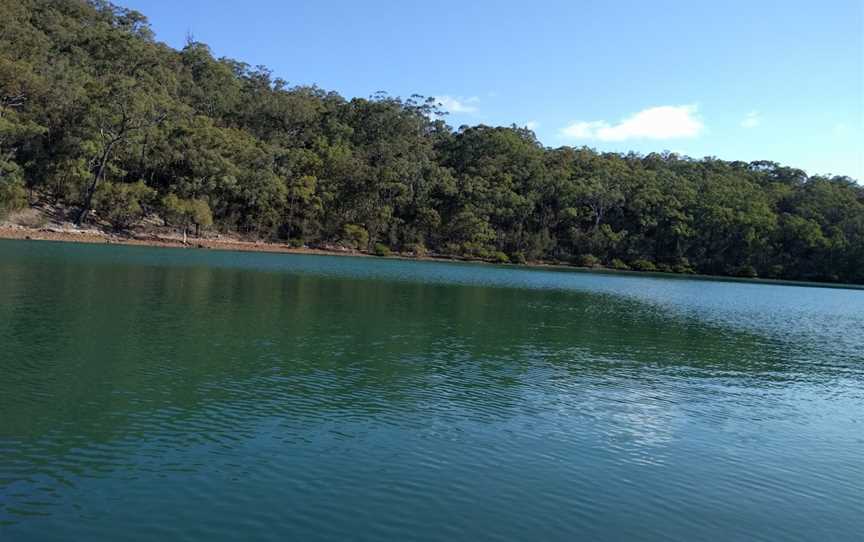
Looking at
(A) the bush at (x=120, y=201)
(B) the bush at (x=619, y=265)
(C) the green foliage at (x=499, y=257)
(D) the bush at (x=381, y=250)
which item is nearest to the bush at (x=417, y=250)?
(D) the bush at (x=381, y=250)

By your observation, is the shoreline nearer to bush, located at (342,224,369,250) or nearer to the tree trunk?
bush, located at (342,224,369,250)

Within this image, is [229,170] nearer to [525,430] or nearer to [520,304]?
[520,304]

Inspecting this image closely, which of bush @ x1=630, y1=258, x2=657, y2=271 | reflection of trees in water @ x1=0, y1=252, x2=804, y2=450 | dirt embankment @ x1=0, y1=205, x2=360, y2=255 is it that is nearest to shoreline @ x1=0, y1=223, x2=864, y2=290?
dirt embankment @ x1=0, y1=205, x2=360, y2=255


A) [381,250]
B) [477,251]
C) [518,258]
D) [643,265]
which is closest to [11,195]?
[381,250]

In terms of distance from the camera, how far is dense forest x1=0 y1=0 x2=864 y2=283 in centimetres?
8175

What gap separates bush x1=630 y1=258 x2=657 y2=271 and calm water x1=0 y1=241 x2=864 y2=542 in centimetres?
9205

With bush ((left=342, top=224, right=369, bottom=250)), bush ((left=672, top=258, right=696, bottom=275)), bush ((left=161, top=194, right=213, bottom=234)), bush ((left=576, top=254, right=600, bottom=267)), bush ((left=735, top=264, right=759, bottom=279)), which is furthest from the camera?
bush ((left=672, top=258, right=696, bottom=275))

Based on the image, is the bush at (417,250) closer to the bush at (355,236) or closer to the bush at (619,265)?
the bush at (355,236)

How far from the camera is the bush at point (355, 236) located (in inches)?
4134

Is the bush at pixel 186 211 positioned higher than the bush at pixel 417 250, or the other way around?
the bush at pixel 186 211

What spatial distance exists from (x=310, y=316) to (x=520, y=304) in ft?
60.7

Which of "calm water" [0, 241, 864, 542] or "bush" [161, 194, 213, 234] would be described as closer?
"calm water" [0, 241, 864, 542]

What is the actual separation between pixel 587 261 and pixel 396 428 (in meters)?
111

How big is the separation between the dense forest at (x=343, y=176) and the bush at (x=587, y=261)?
0.28 meters
